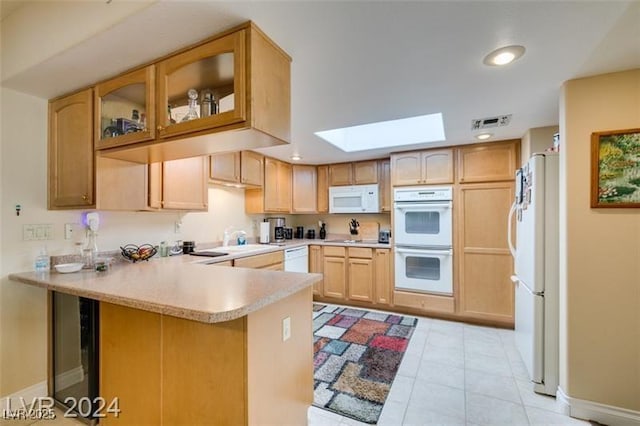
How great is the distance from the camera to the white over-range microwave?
4.15 meters

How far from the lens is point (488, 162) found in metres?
3.27

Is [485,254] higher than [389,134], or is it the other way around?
[389,134]

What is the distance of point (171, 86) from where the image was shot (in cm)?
155

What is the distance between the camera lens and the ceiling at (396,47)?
1195 millimetres

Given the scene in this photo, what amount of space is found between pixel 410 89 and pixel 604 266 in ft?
5.50

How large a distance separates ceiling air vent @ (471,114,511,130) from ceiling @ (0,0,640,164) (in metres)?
0.27

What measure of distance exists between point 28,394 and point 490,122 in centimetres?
425

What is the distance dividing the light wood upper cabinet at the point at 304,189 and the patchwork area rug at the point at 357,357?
1591 millimetres

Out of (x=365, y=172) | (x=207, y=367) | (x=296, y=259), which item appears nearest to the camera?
(x=207, y=367)

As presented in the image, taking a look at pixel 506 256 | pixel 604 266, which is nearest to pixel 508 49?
pixel 604 266

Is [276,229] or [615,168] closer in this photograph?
[615,168]

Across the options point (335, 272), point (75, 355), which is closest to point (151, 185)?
point (75, 355)

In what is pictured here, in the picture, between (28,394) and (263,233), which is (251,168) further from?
(28,394)

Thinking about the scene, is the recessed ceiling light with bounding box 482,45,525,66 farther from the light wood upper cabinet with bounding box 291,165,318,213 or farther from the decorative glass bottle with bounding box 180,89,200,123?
the light wood upper cabinet with bounding box 291,165,318,213
